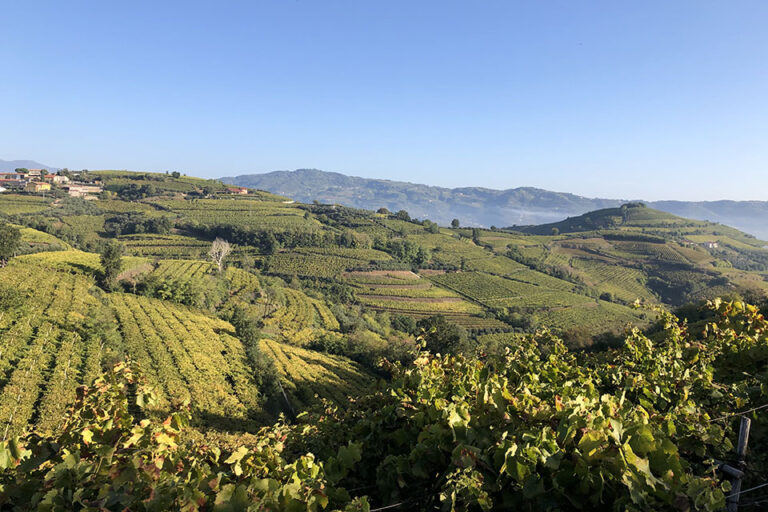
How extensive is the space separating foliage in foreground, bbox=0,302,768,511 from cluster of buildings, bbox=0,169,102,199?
13420 cm

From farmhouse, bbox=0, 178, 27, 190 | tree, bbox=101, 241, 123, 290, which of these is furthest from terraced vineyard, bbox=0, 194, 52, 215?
tree, bbox=101, 241, 123, 290

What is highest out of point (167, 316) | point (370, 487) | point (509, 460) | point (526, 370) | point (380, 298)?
point (509, 460)

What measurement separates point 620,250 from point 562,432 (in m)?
147

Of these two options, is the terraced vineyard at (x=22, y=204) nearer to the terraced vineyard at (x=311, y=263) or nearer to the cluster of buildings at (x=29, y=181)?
the cluster of buildings at (x=29, y=181)

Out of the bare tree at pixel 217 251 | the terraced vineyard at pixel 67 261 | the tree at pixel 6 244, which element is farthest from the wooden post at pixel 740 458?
the bare tree at pixel 217 251

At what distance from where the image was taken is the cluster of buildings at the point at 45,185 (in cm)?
10312

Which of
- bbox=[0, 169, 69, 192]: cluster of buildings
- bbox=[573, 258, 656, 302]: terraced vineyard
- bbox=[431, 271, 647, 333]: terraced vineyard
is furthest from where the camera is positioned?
bbox=[0, 169, 69, 192]: cluster of buildings

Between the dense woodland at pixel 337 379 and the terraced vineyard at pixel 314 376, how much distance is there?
13.8 inches

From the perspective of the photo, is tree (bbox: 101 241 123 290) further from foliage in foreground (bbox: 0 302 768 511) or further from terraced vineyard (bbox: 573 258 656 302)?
terraced vineyard (bbox: 573 258 656 302)

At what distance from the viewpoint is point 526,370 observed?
595 cm

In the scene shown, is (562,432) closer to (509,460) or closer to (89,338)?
(509,460)

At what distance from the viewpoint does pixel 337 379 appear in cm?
3384

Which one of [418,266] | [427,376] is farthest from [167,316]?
[418,266]

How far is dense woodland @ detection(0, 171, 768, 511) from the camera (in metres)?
2.70
